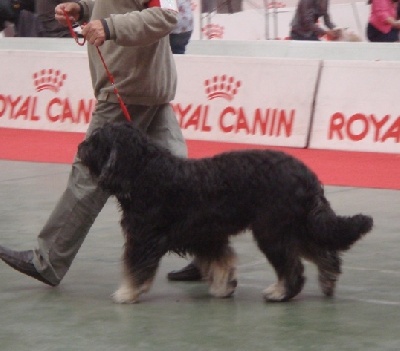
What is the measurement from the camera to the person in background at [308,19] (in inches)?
612

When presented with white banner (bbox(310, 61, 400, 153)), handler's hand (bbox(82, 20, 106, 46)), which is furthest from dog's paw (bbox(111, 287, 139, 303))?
white banner (bbox(310, 61, 400, 153))

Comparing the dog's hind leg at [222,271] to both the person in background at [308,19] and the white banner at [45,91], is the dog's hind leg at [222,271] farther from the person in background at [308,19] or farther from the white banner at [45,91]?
the person in background at [308,19]

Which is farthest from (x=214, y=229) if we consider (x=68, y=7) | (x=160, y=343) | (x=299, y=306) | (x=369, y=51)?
(x=369, y=51)

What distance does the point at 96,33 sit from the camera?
5.62m

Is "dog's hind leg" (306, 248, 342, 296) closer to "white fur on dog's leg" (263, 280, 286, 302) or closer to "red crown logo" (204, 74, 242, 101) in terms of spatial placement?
"white fur on dog's leg" (263, 280, 286, 302)

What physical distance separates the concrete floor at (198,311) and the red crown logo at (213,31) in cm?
1113

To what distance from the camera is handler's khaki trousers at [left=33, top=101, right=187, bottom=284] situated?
20.2 feet

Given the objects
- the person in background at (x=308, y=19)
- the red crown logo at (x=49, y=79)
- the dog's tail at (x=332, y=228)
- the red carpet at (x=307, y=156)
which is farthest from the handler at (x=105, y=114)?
the person in background at (x=308, y=19)

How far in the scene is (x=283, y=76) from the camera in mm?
11938

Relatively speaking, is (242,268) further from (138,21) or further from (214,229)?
(138,21)

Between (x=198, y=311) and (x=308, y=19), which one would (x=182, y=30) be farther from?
(x=198, y=311)

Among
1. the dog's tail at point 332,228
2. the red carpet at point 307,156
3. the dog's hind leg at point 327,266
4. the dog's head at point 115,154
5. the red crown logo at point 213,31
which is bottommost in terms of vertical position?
the red crown logo at point 213,31

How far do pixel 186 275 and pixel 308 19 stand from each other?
31.9ft

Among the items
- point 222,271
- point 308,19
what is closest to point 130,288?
point 222,271
